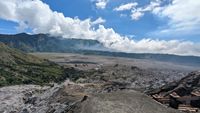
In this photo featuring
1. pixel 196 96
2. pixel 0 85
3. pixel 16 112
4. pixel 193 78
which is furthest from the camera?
pixel 0 85

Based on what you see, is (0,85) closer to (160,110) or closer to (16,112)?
(16,112)

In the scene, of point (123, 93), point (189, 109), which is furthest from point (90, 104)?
point (189, 109)

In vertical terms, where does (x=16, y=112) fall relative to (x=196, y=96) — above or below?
below

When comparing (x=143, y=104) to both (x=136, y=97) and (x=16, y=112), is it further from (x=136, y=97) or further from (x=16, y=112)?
(x=16, y=112)

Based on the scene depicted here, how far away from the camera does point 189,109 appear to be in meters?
52.8

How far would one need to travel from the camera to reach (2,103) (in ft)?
355

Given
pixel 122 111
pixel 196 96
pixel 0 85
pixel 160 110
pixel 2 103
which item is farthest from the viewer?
pixel 0 85

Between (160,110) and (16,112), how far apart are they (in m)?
46.5

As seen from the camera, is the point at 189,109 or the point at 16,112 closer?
the point at 189,109

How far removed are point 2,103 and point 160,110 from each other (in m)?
69.9

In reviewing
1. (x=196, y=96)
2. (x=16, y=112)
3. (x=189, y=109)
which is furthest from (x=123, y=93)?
(x=16, y=112)

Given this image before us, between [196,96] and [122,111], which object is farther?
[196,96]

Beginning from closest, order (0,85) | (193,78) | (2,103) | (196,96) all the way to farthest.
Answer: (196,96), (193,78), (2,103), (0,85)

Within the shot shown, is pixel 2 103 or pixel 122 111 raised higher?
pixel 122 111
